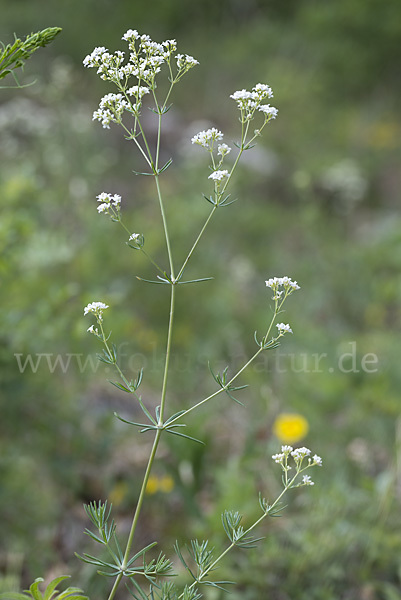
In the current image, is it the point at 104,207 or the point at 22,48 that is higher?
the point at 22,48

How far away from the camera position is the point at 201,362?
283cm

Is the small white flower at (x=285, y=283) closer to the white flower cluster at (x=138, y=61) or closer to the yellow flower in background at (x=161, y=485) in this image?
the white flower cluster at (x=138, y=61)

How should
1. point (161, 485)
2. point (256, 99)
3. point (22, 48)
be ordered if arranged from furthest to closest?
point (161, 485) → point (256, 99) → point (22, 48)

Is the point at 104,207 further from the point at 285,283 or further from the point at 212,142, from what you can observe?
the point at 285,283

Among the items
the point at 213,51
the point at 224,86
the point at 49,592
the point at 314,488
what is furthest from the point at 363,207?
the point at 49,592

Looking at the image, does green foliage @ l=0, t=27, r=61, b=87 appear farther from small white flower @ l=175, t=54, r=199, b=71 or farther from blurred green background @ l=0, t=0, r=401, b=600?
blurred green background @ l=0, t=0, r=401, b=600

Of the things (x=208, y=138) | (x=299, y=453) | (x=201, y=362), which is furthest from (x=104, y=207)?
(x=201, y=362)

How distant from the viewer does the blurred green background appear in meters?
1.69

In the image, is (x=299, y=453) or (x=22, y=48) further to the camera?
(x=299, y=453)

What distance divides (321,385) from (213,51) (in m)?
7.45

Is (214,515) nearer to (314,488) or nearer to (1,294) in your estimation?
(314,488)

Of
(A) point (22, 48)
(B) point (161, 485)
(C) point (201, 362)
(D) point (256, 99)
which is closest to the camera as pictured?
(A) point (22, 48)

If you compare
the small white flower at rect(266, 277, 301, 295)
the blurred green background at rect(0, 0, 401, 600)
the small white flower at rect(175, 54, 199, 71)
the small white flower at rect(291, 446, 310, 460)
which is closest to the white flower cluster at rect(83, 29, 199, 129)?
the small white flower at rect(175, 54, 199, 71)

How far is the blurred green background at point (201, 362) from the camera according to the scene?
1691 mm
